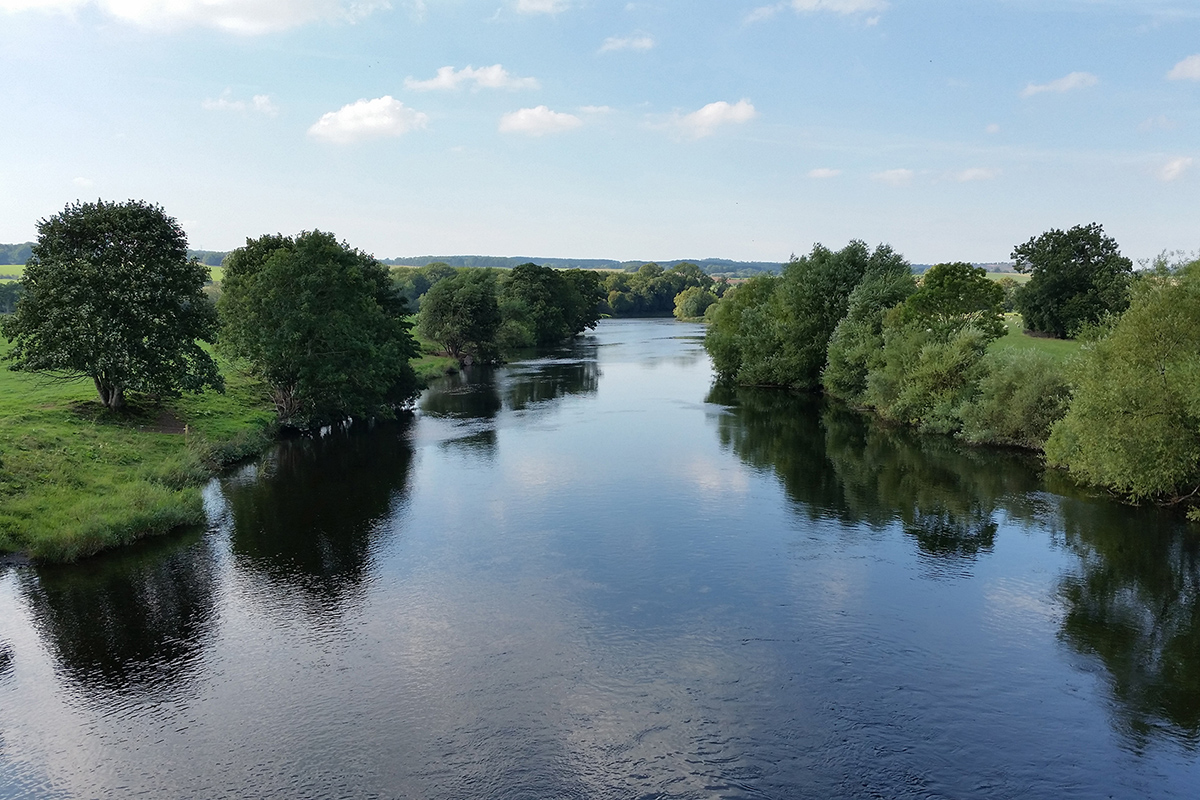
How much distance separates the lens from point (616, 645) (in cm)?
2220

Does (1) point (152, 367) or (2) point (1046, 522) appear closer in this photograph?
(2) point (1046, 522)

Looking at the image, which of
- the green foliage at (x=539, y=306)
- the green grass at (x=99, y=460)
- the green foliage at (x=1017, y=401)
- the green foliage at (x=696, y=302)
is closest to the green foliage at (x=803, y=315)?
the green foliage at (x=1017, y=401)

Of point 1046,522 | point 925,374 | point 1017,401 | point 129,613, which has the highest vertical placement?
point 925,374

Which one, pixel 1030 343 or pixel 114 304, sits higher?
pixel 114 304

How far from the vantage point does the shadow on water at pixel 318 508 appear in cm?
2780

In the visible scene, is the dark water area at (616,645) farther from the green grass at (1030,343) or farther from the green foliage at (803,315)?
the green foliage at (803,315)

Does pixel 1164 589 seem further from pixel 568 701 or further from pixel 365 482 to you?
pixel 365 482

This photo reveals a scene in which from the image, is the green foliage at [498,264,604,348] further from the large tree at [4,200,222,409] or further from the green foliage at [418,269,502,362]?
the large tree at [4,200,222,409]

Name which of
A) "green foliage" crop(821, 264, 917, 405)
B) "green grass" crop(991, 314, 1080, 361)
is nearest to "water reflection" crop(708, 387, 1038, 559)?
"green foliage" crop(821, 264, 917, 405)

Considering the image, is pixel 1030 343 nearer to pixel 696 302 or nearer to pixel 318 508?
pixel 318 508

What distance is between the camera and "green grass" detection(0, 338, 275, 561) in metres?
28.0

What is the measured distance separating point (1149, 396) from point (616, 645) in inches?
923

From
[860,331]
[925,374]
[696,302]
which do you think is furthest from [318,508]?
[696,302]

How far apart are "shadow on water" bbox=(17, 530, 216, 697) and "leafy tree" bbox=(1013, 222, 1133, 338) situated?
7262 cm
